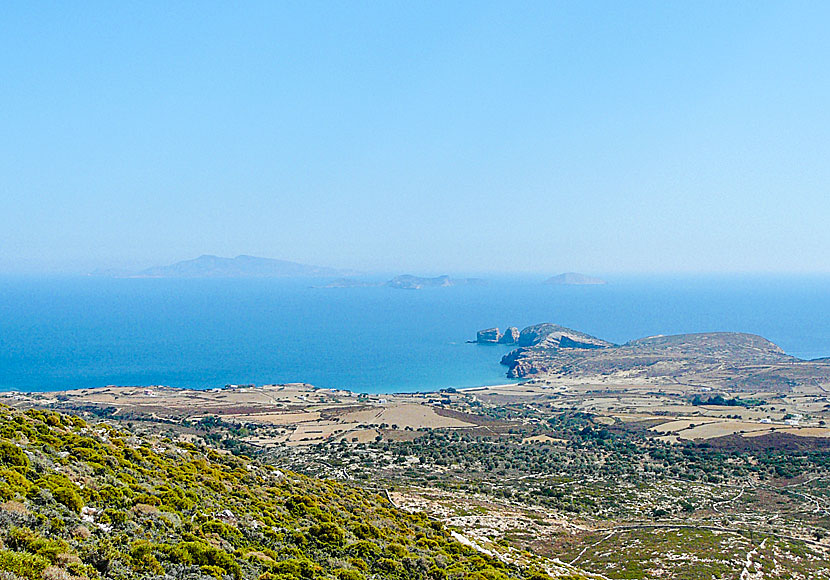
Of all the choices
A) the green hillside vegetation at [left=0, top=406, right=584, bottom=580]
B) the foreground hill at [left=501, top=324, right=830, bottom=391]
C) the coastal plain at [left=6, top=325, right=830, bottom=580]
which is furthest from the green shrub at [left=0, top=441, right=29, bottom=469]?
the foreground hill at [left=501, top=324, right=830, bottom=391]

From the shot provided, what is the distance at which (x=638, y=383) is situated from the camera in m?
119

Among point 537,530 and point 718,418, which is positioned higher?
point 537,530

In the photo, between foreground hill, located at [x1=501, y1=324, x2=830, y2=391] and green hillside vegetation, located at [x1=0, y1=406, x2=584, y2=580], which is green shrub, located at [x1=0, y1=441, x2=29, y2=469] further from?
foreground hill, located at [x1=501, y1=324, x2=830, y2=391]

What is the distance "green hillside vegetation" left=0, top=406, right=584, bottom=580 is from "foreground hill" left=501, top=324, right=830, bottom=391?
377 feet

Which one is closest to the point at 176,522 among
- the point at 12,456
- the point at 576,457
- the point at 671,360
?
the point at 12,456

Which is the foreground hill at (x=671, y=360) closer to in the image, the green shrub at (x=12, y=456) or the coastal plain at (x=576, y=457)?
the coastal plain at (x=576, y=457)

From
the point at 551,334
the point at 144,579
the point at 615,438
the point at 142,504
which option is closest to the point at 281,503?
the point at 142,504

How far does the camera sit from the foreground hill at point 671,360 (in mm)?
115875

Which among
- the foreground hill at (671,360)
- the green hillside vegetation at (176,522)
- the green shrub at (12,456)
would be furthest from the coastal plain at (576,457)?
the green shrub at (12,456)

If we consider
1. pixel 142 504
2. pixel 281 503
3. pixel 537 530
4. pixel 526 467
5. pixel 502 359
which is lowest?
pixel 502 359

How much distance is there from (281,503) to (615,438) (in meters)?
49.6

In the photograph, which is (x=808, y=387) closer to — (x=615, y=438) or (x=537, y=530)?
(x=615, y=438)

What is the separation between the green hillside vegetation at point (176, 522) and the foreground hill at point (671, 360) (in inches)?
4527

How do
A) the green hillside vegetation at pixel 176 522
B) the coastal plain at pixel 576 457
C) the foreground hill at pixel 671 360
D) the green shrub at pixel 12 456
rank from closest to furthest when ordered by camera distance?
the green hillside vegetation at pixel 176 522 → the green shrub at pixel 12 456 → the coastal plain at pixel 576 457 → the foreground hill at pixel 671 360
